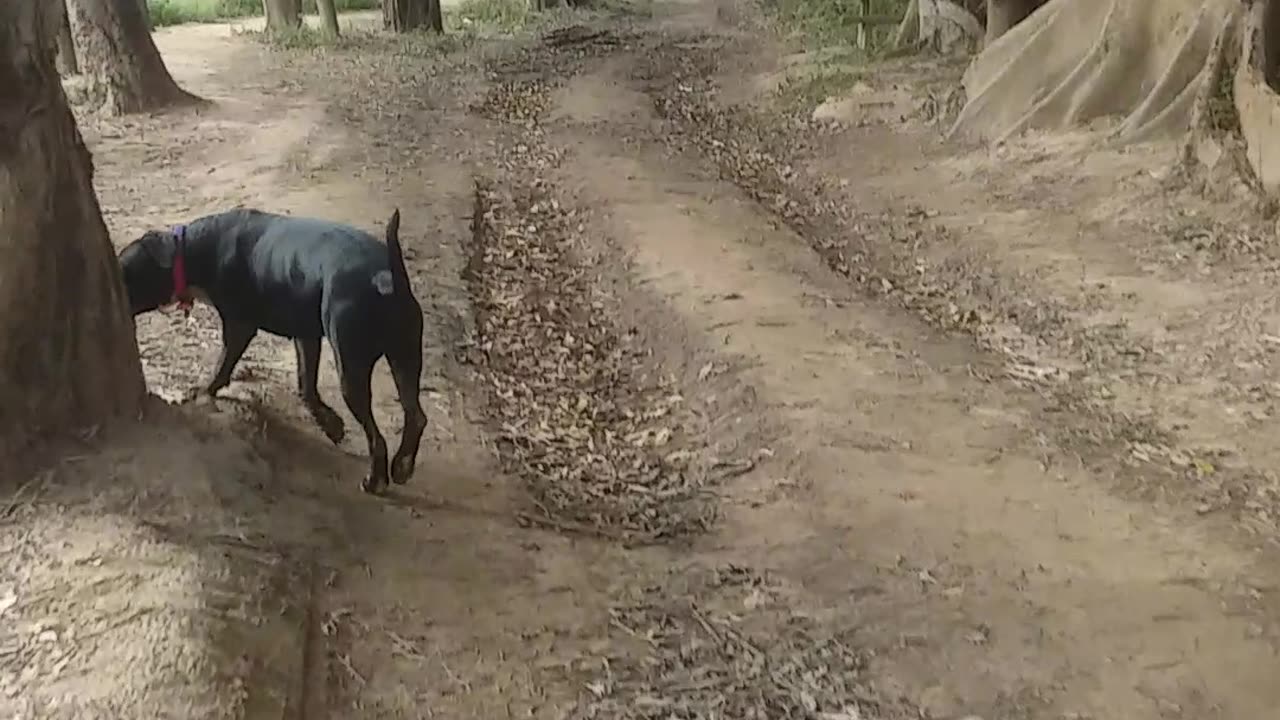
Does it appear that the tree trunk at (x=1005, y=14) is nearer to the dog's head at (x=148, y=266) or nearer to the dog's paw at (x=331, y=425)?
the dog's paw at (x=331, y=425)

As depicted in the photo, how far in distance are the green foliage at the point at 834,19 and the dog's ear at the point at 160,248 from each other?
1406cm

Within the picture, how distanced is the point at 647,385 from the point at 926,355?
1.51 meters

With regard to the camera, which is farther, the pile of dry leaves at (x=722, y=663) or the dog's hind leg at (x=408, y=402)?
the dog's hind leg at (x=408, y=402)

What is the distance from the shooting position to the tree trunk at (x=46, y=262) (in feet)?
14.6

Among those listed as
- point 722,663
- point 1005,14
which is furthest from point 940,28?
point 722,663

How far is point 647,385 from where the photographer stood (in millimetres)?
7480

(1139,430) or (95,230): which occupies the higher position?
(95,230)

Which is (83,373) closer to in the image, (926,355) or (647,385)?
(647,385)

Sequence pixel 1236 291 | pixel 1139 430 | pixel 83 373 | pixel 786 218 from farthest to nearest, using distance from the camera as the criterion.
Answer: pixel 786 218 → pixel 1236 291 → pixel 1139 430 → pixel 83 373

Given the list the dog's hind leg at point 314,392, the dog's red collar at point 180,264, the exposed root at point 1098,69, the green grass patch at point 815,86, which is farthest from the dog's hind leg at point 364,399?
the green grass patch at point 815,86

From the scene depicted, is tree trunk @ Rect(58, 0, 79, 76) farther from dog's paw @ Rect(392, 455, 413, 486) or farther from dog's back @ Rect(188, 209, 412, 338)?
dog's paw @ Rect(392, 455, 413, 486)

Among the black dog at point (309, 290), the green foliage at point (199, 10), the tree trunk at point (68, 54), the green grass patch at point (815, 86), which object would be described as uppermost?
the black dog at point (309, 290)

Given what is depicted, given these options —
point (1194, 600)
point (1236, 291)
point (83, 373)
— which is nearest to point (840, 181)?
point (1236, 291)

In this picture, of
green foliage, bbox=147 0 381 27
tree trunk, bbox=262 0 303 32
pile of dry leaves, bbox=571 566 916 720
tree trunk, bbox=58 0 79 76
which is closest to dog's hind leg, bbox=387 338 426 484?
pile of dry leaves, bbox=571 566 916 720
